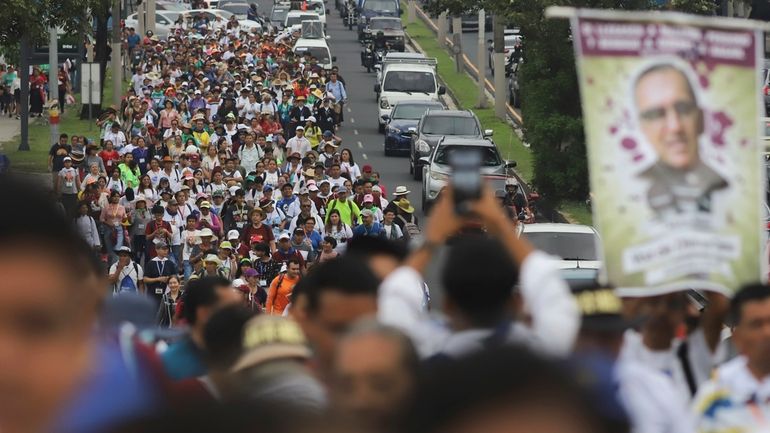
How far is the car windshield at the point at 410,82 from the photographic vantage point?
152 feet

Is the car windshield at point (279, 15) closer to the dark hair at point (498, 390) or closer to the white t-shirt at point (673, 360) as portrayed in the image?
the white t-shirt at point (673, 360)

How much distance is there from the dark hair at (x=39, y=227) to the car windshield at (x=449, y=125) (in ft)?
113

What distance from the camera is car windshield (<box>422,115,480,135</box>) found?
37.0 metres

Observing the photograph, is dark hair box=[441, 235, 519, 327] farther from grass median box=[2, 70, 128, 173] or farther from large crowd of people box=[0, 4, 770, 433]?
grass median box=[2, 70, 128, 173]

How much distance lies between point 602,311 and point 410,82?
41.2 m

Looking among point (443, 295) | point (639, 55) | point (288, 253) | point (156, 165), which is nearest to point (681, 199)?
point (639, 55)

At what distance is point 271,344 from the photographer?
15.0 ft

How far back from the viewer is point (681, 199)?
5516 mm

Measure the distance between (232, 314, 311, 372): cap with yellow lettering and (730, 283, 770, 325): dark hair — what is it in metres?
1.59

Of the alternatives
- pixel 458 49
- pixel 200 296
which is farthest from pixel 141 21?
pixel 200 296

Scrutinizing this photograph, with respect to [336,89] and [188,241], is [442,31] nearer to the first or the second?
[336,89]

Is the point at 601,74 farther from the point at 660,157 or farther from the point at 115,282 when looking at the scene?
the point at 115,282

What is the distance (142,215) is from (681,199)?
1846cm

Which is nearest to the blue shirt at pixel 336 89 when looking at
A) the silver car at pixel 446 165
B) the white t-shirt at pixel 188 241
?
the silver car at pixel 446 165
